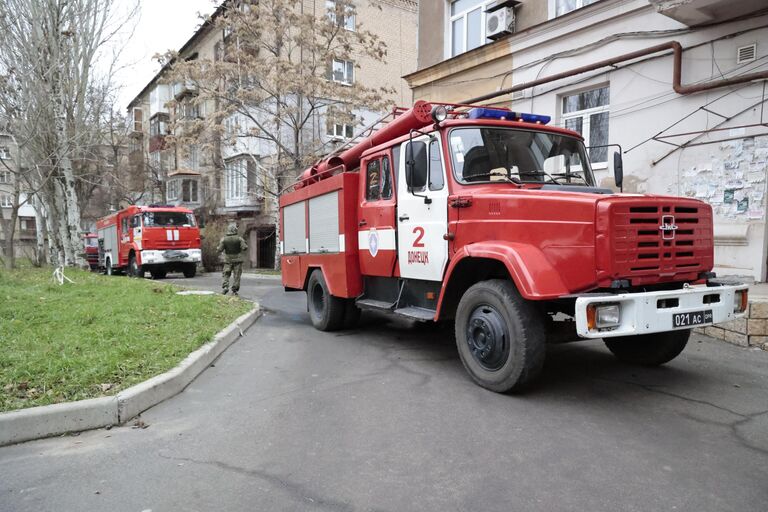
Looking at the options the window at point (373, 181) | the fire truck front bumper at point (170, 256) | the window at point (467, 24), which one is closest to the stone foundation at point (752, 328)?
the window at point (373, 181)

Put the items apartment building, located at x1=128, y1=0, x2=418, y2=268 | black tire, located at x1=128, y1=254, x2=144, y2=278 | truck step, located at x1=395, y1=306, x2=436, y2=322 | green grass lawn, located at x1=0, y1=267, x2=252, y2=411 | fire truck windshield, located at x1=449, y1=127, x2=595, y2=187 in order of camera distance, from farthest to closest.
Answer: apartment building, located at x1=128, y1=0, x2=418, y2=268 < black tire, located at x1=128, y1=254, x2=144, y2=278 < truck step, located at x1=395, y1=306, x2=436, y2=322 < fire truck windshield, located at x1=449, y1=127, x2=595, y2=187 < green grass lawn, located at x1=0, y1=267, x2=252, y2=411

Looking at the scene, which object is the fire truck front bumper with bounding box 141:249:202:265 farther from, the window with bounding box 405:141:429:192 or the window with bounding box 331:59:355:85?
the window with bounding box 405:141:429:192

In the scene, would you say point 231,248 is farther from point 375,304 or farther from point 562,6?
point 562,6

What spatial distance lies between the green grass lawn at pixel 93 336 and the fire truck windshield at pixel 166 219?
922cm

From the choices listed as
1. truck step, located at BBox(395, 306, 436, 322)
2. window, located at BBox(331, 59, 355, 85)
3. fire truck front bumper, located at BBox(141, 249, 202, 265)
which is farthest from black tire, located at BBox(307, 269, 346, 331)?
window, located at BBox(331, 59, 355, 85)

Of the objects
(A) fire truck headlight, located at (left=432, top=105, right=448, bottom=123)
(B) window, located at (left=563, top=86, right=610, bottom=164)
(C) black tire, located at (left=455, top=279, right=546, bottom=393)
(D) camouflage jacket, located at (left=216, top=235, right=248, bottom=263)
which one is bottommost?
(C) black tire, located at (left=455, top=279, right=546, bottom=393)

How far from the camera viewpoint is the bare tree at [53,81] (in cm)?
1428

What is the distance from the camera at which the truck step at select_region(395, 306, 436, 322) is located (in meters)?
5.72

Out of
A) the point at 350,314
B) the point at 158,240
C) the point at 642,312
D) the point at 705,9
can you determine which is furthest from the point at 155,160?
the point at 642,312

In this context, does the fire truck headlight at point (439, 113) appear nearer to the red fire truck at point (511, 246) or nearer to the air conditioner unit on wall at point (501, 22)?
the red fire truck at point (511, 246)

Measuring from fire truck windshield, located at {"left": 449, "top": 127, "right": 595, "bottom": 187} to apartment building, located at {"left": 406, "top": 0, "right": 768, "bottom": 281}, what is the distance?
2.72 m

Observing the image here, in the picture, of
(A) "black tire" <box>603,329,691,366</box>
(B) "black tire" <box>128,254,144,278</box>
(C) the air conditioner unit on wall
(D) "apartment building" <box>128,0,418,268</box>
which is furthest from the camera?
(D) "apartment building" <box>128,0,418,268</box>

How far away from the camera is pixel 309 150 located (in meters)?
22.1

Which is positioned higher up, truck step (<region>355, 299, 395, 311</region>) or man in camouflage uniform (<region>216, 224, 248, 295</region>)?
man in camouflage uniform (<region>216, 224, 248, 295</region>)
